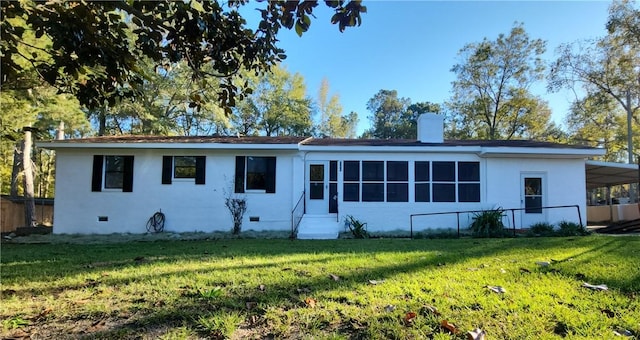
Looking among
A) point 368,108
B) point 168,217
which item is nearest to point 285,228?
point 168,217

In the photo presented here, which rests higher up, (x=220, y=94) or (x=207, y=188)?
(x=220, y=94)

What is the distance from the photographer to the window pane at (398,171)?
41.7 ft

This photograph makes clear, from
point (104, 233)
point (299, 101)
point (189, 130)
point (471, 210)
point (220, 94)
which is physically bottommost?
point (104, 233)

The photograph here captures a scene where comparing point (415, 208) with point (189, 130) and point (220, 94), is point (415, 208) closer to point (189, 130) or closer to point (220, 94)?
point (220, 94)

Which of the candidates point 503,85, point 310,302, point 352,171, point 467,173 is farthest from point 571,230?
point 503,85

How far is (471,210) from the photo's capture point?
41.2 ft

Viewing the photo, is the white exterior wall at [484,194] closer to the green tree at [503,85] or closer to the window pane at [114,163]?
the window pane at [114,163]

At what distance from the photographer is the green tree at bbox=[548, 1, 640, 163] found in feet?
72.4

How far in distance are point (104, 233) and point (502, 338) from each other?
1274 centimetres

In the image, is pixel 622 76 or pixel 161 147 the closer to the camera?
pixel 161 147

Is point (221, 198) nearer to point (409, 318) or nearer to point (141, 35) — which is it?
point (141, 35)

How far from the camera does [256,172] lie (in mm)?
12680

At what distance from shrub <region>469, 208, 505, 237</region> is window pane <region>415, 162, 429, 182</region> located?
6.72ft

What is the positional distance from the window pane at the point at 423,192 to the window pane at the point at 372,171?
1244 millimetres
